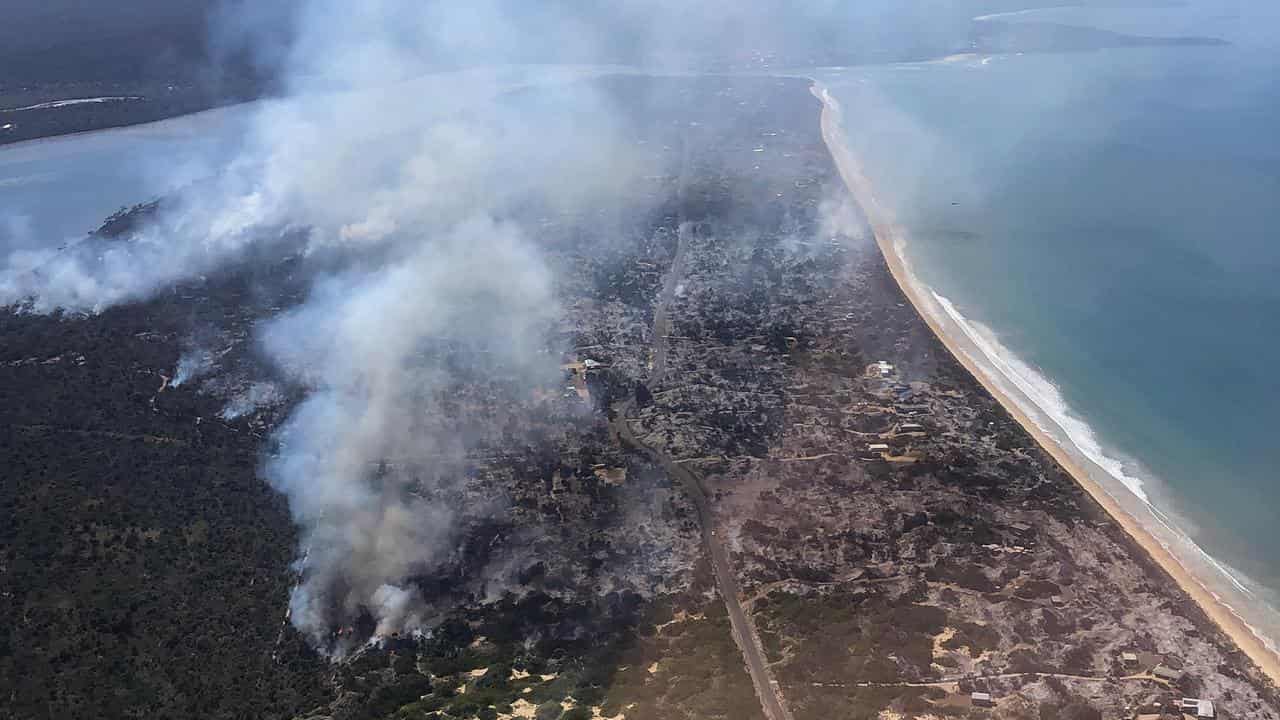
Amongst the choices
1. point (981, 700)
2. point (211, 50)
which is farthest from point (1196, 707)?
point (211, 50)

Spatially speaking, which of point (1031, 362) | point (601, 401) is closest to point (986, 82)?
point (1031, 362)

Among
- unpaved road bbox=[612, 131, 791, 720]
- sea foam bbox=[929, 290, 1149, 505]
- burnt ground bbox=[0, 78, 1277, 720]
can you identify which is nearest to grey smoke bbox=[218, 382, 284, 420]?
burnt ground bbox=[0, 78, 1277, 720]

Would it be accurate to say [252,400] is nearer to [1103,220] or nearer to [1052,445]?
[1052,445]

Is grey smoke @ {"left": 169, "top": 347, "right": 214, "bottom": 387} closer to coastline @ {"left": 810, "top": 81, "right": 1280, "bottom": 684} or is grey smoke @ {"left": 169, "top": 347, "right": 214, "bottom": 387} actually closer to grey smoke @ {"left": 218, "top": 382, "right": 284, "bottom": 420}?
grey smoke @ {"left": 218, "top": 382, "right": 284, "bottom": 420}

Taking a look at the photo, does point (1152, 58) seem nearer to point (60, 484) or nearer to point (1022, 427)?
point (1022, 427)

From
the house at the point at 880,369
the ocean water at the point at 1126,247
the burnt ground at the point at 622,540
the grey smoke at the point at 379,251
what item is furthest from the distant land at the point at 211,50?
the house at the point at 880,369

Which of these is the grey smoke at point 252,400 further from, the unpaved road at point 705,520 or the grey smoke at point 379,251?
the unpaved road at point 705,520
